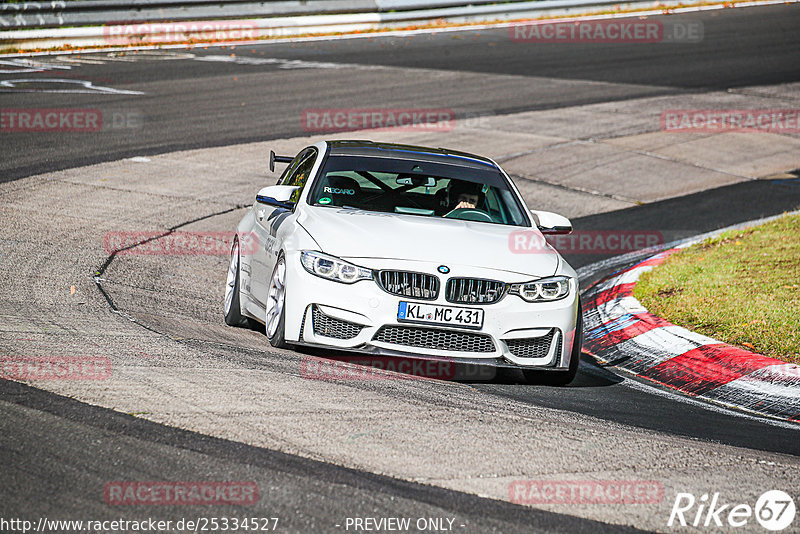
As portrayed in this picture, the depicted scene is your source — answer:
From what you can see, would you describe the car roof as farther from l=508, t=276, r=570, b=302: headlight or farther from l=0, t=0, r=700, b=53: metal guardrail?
l=0, t=0, r=700, b=53: metal guardrail

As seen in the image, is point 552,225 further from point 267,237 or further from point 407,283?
point 267,237

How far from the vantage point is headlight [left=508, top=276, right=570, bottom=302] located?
7.21 m

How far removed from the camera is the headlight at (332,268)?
277 inches

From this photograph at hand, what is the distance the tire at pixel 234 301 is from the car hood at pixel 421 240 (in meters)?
1.02

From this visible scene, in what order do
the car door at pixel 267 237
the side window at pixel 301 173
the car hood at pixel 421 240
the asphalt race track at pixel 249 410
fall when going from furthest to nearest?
the side window at pixel 301 173 → the car door at pixel 267 237 → the car hood at pixel 421 240 → the asphalt race track at pixel 249 410

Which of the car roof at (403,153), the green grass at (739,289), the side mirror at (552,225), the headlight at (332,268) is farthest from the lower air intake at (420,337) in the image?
the green grass at (739,289)

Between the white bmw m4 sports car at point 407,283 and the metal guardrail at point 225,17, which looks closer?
the white bmw m4 sports car at point 407,283

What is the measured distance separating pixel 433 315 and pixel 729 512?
264cm

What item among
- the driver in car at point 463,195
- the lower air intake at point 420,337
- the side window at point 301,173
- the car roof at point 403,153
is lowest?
the lower air intake at point 420,337

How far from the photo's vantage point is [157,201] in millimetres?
13219

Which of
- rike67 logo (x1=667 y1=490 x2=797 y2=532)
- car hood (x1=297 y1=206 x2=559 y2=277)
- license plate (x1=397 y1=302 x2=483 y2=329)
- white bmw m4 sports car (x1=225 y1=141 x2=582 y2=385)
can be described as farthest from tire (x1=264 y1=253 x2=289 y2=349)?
rike67 logo (x1=667 y1=490 x2=797 y2=532)

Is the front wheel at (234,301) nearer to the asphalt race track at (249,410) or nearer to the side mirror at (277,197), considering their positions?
the asphalt race track at (249,410)

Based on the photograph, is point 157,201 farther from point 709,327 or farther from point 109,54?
point 109,54

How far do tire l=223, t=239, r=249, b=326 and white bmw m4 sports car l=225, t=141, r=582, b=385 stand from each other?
0.62 ft
